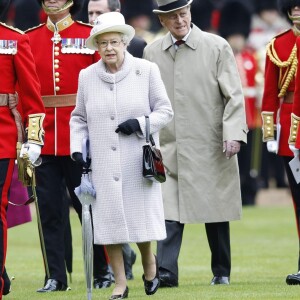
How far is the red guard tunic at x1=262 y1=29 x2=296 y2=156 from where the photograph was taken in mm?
10938

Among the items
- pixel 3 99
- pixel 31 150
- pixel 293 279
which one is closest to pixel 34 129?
pixel 31 150

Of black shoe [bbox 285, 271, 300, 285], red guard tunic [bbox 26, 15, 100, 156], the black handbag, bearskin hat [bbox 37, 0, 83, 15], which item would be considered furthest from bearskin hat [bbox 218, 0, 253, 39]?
the black handbag

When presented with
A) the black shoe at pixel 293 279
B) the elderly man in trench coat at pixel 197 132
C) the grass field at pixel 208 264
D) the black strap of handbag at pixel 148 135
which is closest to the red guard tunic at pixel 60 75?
the elderly man in trench coat at pixel 197 132

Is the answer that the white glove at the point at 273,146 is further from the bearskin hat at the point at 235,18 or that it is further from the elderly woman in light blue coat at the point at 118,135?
the bearskin hat at the point at 235,18

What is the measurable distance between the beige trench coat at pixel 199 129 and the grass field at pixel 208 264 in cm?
53

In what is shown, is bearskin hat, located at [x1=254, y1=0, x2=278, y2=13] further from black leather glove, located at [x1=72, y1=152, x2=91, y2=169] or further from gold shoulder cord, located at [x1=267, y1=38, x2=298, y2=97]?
black leather glove, located at [x1=72, y1=152, x2=91, y2=169]

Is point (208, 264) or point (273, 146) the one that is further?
point (208, 264)

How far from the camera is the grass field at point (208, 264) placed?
10172 millimetres

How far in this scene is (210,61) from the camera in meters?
10.9

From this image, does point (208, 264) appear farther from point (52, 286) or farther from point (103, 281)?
point (52, 286)

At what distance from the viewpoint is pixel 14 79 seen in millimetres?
9508

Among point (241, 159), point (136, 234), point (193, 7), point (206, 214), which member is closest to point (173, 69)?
point (206, 214)

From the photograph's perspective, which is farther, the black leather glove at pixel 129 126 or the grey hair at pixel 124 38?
the grey hair at pixel 124 38

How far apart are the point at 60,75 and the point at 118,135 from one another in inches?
51.9
